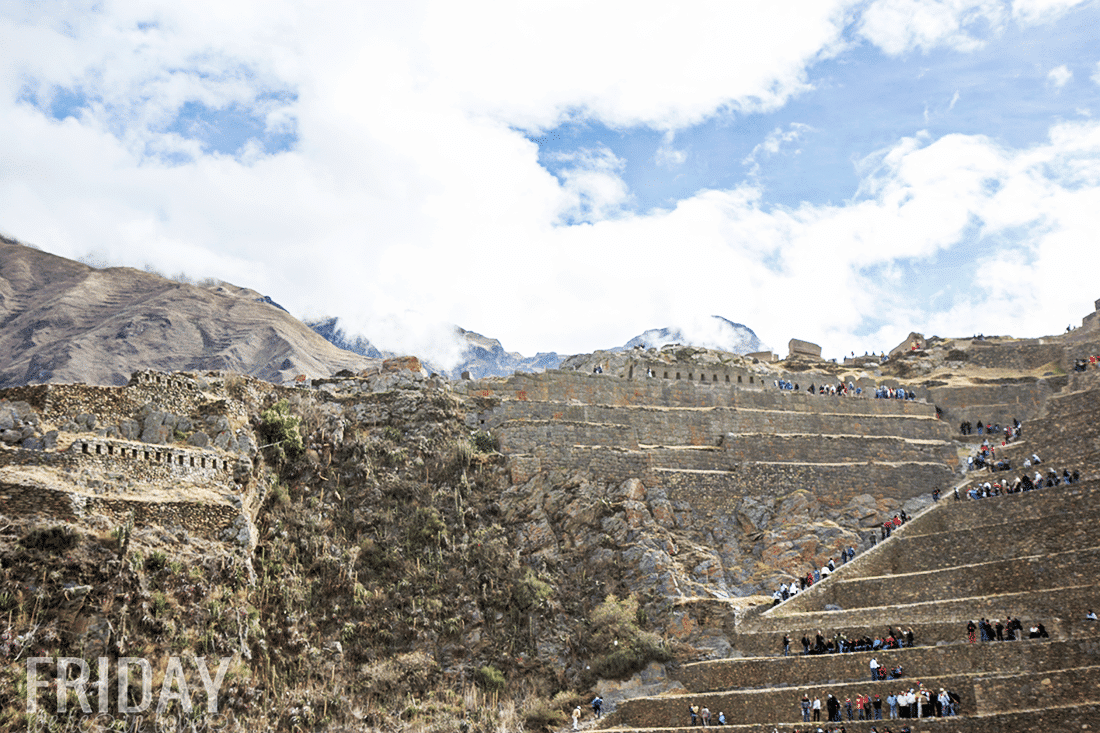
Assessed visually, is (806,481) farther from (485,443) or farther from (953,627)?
(485,443)

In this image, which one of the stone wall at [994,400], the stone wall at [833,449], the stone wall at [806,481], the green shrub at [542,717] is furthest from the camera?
the stone wall at [994,400]

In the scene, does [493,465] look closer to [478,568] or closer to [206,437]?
[478,568]

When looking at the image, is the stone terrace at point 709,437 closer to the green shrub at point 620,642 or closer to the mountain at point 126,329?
the green shrub at point 620,642

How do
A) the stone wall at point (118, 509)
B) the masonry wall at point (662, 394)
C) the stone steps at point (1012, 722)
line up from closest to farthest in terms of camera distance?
the stone steps at point (1012, 722) < the stone wall at point (118, 509) < the masonry wall at point (662, 394)

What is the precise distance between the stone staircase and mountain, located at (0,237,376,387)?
3094 cm

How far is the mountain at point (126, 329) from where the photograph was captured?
4578cm

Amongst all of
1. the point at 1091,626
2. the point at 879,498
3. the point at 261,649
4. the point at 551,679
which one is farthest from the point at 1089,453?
the point at 261,649

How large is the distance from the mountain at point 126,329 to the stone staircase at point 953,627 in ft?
102

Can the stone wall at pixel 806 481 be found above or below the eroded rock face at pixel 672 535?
above

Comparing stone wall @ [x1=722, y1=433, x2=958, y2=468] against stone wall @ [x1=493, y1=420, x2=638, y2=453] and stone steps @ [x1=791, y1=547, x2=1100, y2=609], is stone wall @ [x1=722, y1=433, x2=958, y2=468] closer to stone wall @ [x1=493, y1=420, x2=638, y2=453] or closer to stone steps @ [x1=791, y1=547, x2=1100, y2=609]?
stone wall @ [x1=493, y1=420, x2=638, y2=453]

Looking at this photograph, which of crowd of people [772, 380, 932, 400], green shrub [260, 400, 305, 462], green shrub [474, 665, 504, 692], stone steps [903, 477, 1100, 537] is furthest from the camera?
crowd of people [772, 380, 932, 400]

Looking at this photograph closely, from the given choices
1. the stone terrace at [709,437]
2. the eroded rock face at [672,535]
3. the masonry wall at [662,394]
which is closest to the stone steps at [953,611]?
the eroded rock face at [672,535]

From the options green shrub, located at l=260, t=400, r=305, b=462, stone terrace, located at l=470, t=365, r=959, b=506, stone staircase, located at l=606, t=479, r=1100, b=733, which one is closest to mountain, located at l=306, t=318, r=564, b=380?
stone terrace, located at l=470, t=365, r=959, b=506

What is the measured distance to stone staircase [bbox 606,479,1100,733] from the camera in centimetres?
2114
